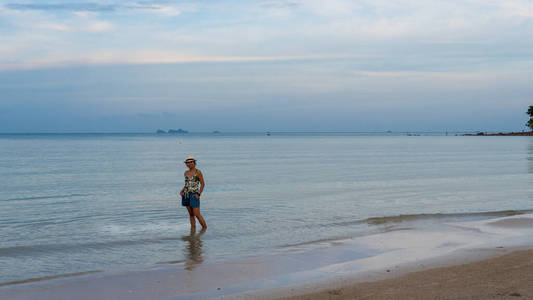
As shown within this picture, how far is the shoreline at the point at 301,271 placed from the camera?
833 cm

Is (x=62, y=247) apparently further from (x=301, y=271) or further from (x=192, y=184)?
(x=301, y=271)

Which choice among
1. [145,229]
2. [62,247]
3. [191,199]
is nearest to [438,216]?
[191,199]

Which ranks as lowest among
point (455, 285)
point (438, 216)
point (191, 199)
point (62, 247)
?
point (62, 247)

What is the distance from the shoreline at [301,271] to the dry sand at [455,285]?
0.40 ft

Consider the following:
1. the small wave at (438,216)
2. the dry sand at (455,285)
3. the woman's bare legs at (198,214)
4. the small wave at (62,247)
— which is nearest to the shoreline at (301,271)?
the dry sand at (455,285)

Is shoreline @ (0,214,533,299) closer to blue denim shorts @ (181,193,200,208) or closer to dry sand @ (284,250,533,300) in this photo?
dry sand @ (284,250,533,300)

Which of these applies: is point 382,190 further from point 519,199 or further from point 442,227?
point 442,227

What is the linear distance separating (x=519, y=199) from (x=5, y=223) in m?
18.8

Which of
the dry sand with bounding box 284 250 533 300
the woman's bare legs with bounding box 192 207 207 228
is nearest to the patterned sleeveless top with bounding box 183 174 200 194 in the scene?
the woman's bare legs with bounding box 192 207 207 228

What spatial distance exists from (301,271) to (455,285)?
114 inches

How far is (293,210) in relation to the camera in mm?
18062

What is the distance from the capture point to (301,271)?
9641 mm

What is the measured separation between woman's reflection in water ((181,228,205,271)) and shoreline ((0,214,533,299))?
22 cm

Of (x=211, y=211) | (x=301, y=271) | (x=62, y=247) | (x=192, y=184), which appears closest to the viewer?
(x=301, y=271)
